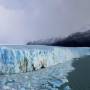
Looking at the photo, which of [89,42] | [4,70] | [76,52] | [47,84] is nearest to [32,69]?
[4,70]

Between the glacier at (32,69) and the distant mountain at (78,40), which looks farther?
the distant mountain at (78,40)

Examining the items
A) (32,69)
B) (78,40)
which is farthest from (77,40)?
(32,69)

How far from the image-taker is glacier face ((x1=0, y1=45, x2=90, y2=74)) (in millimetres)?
6625

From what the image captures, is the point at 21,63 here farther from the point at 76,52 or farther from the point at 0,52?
the point at 76,52

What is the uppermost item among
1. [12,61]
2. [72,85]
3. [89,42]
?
[89,42]

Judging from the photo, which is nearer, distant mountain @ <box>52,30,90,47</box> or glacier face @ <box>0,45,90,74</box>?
glacier face @ <box>0,45,90,74</box>

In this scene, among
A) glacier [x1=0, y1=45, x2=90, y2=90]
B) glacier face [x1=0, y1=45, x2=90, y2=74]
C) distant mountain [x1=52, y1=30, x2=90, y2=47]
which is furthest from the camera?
distant mountain [x1=52, y1=30, x2=90, y2=47]

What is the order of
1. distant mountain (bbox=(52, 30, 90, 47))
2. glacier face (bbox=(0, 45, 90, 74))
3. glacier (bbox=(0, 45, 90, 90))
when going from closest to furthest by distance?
glacier (bbox=(0, 45, 90, 90)) → glacier face (bbox=(0, 45, 90, 74)) → distant mountain (bbox=(52, 30, 90, 47))

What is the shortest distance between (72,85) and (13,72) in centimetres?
213

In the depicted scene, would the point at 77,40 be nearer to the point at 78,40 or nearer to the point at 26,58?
the point at 78,40

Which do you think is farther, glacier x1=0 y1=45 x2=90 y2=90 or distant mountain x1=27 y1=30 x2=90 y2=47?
distant mountain x1=27 y1=30 x2=90 y2=47

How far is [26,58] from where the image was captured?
7.25 meters

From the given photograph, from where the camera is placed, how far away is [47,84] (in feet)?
17.1

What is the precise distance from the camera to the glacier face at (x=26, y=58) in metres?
6.62
